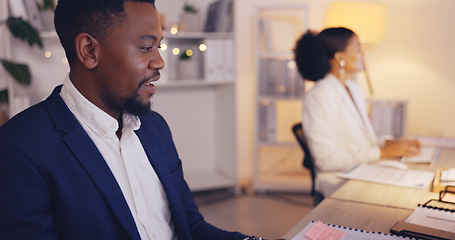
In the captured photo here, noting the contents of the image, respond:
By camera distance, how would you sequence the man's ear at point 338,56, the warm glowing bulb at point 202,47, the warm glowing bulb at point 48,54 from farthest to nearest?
the warm glowing bulb at point 202,47 < the warm glowing bulb at point 48,54 < the man's ear at point 338,56

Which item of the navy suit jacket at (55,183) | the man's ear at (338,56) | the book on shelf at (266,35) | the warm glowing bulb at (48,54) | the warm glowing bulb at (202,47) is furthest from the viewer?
the book on shelf at (266,35)

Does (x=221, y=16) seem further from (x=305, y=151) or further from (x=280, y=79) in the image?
(x=305, y=151)

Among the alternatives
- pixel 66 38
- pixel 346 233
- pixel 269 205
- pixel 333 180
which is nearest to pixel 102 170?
pixel 66 38

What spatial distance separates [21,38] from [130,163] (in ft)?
6.87

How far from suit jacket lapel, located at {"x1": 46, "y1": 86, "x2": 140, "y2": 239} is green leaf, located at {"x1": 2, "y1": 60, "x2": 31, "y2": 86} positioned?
6.55 feet

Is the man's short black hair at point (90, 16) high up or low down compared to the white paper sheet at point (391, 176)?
up

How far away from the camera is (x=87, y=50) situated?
108 cm

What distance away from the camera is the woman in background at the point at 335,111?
2098mm

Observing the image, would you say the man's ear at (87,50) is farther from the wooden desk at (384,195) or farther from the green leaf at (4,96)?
the green leaf at (4,96)

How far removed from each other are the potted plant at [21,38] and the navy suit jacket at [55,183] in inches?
76.4

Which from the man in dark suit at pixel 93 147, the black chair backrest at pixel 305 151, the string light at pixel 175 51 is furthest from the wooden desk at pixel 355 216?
the string light at pixel 175 51

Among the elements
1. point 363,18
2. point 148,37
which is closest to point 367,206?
point 148,37

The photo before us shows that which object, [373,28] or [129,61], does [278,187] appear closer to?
[373,28]

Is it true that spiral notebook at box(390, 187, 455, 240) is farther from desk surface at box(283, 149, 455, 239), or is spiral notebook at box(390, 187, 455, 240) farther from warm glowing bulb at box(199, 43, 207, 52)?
warm glowing bulb at box(199, 43, 207, 52)
